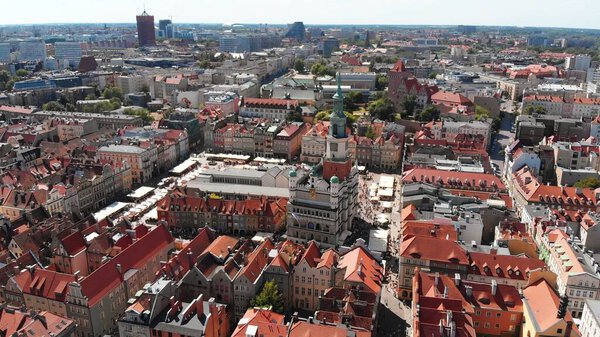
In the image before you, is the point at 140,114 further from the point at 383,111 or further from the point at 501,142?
the point at 501,142

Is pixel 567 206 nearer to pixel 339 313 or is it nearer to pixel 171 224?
pixel 339 313

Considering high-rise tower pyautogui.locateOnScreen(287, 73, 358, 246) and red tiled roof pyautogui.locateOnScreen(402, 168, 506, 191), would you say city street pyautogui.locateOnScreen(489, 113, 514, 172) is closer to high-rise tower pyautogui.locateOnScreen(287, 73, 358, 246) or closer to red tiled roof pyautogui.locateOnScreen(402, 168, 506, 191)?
red tiled roof pyautogui.locateOnScreen(402, 168, 506, 191)

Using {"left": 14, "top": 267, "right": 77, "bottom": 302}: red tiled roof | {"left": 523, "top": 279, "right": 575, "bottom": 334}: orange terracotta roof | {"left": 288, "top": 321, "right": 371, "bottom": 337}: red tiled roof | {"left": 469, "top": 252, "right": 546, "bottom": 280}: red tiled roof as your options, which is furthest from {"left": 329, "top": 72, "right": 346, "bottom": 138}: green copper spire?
{"left": 14, "top": 267, "right": 77, "bottom": 302}: red tiled roof

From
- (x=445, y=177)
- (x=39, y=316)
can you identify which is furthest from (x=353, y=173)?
(x=39, y=316)

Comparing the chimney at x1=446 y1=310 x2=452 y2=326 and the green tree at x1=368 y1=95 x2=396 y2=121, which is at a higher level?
the green tree at x1=368 y1=95 x2=396 y2=121

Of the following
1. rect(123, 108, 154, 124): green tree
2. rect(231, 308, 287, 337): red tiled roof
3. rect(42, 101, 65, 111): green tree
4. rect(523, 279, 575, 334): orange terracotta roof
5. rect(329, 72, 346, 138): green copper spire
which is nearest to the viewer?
rect(231, 308, 287, 337): red tiled roof

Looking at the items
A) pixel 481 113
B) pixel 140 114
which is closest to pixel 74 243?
pixel 140 114
